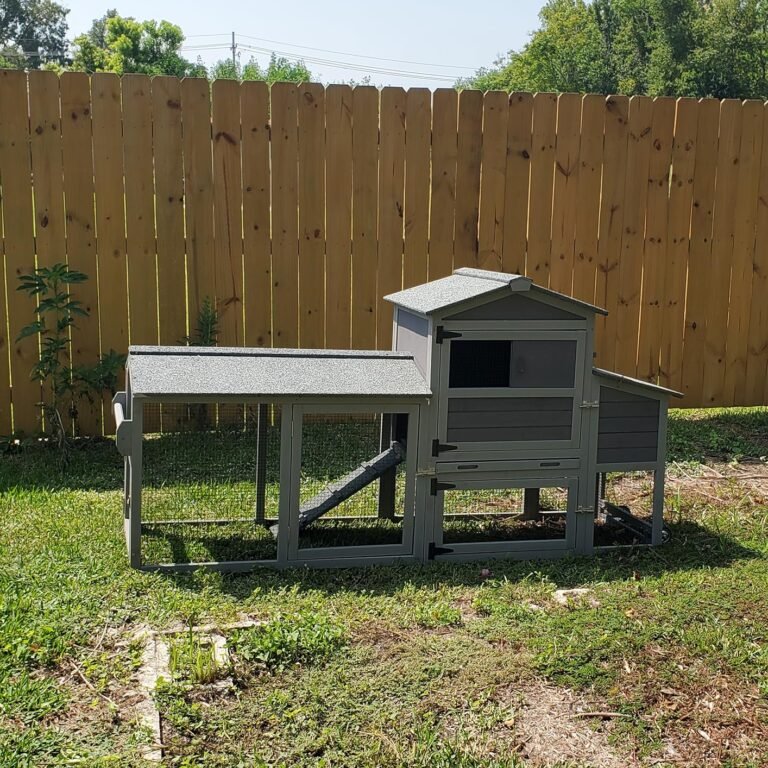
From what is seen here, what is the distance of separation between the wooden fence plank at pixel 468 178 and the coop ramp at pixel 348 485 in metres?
2.60

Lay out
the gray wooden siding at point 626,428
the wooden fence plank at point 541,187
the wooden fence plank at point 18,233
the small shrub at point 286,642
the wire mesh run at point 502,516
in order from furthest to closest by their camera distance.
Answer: the wooden fence plank at point 541,187 → the wooden fence plank at point 18,233 → the wire mesh run at point 502,516 → the gray wooden siding at point 626,428 → the small shrub at point 286,642

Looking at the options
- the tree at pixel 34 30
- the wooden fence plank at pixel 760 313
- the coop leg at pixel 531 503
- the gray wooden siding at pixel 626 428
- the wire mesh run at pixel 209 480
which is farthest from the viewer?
the tree at pixel 34 30

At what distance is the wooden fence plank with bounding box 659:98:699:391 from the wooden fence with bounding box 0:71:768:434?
13mm

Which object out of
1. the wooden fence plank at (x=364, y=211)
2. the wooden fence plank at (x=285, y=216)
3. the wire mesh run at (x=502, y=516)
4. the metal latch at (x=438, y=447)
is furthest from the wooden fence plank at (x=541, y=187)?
the metal latch at (x=438, y=447)

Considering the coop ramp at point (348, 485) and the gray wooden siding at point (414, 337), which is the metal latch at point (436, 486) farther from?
the gray wooden siding at point (414, 337)

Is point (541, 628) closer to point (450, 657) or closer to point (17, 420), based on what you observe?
point (450, 657)

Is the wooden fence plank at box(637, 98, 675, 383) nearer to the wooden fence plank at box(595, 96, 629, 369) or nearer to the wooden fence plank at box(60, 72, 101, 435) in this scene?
the wooden fence plank at box(595, 96, 629, 369)

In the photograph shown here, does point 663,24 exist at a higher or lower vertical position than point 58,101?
higher

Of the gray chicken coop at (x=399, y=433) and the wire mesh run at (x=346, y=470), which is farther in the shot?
the wire mesh run at (x=346, y=470)

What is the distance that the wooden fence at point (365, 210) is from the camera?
620 cm

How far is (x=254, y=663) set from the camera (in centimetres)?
328

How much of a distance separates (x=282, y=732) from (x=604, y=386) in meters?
2.46

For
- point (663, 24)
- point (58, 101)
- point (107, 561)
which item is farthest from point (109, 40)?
point (107, 561)

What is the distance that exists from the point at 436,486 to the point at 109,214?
10.5ft
